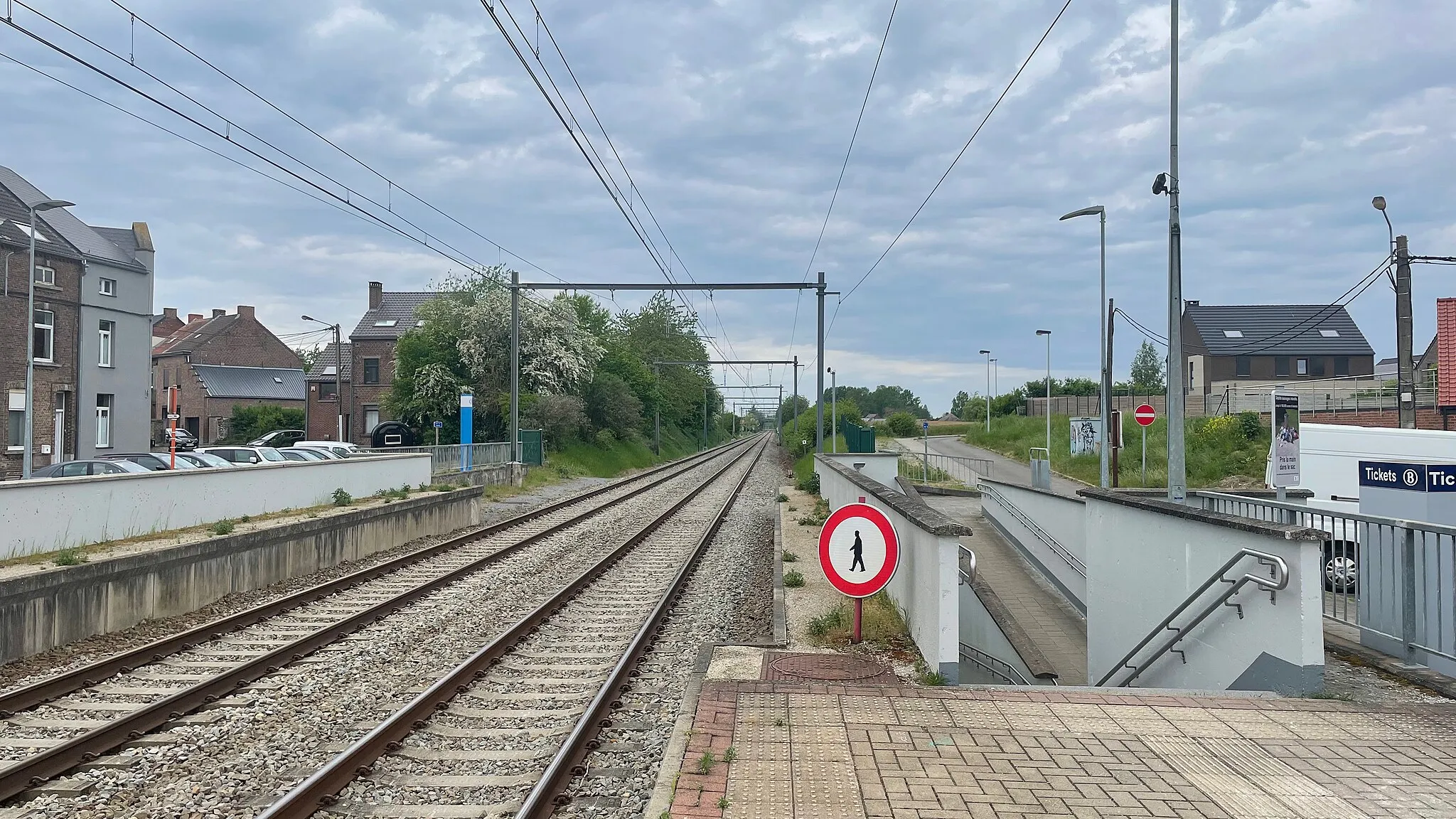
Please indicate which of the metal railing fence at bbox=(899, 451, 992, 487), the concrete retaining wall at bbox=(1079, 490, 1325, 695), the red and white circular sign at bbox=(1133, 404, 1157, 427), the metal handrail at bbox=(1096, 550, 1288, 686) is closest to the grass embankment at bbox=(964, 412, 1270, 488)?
the metal railing fence at bbox=(899, 451, 992, 487)

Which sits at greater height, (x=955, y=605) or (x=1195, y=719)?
(x=955, y=605)

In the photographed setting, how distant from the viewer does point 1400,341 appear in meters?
21.2

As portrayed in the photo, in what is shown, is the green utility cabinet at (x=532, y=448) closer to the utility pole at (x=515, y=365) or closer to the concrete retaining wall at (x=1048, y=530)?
the utility pole at (x=515, y=365)

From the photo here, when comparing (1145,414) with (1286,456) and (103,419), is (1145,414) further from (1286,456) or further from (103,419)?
(103,419)

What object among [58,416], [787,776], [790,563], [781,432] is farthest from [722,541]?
[781,432]

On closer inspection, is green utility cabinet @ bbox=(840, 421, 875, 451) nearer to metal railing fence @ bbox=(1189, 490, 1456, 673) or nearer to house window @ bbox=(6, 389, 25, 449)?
metal railing fence @ bbox=(1189, 490, 1456, 673)

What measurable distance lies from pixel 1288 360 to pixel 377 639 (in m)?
70.0

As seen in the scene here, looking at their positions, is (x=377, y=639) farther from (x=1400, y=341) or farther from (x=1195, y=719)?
(x=1400, y=341)

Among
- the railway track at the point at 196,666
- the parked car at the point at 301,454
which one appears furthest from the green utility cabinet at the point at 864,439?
the railway track at the point at 196,666

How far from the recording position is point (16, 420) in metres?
33.9

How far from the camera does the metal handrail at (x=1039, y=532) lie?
17.9 meters

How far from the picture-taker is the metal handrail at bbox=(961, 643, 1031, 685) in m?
13.5

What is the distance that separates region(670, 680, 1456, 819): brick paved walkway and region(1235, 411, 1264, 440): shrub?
30.7 metres

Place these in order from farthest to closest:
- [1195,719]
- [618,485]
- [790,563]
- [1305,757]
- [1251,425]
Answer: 1. [618,485]
2. [1251,425]
3. [790,563]
4. [1195,719]
5. [1305,757]
